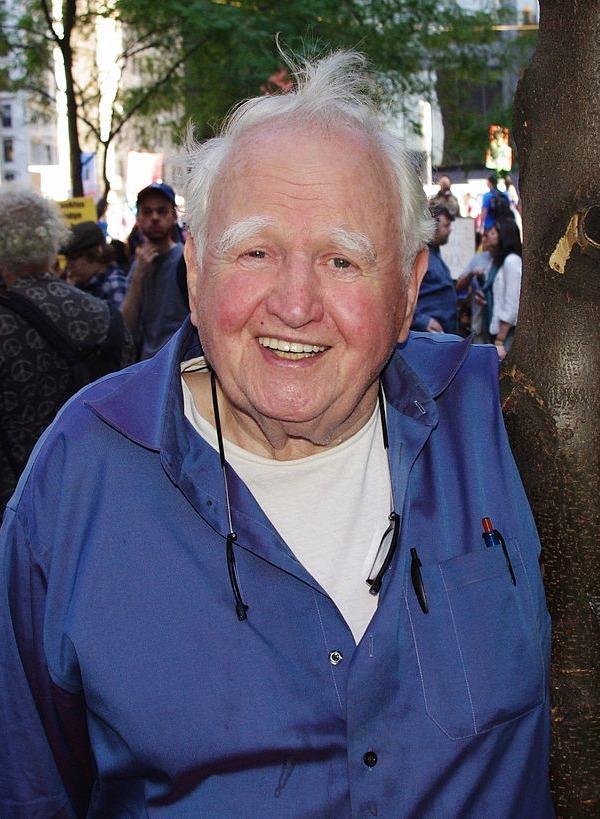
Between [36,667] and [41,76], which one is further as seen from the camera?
[41,76]

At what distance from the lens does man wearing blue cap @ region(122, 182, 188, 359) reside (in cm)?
652

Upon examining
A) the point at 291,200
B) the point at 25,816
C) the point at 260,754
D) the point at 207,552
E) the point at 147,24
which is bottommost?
the point at 25,816

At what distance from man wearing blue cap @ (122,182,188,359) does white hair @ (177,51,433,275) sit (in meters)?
4.40

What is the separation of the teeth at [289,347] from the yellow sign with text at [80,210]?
1012cm

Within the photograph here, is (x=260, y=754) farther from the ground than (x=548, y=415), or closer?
closer

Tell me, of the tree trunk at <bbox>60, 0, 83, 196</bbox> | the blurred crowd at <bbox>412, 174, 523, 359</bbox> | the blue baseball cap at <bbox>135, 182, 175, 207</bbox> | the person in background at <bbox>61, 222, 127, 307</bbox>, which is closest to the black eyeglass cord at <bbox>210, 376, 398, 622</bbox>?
the blurred crowd at <bbox>412, 174, 523, 359</bbox>

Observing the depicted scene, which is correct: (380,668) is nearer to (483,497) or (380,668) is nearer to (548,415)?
(483,497)

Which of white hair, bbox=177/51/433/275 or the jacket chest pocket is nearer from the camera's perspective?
the jacket chest pocket

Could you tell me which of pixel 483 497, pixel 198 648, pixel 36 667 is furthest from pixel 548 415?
pixel 36 667

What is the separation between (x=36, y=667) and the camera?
1954 mm

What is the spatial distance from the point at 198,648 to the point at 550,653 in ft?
2.28

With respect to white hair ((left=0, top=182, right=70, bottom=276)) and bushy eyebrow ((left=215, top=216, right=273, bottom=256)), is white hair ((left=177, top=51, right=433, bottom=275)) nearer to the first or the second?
bushy eyebrow ((left=215, top=216, right=273, bottom=256))

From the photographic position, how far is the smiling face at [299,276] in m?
1.93

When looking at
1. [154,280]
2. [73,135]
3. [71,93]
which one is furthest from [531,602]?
[73,135]
